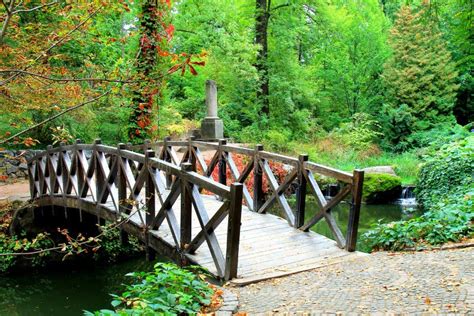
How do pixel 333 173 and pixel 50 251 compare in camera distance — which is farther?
pixel 50 251

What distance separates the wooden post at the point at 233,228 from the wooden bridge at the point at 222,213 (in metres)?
0.01

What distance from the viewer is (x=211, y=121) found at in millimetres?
12570

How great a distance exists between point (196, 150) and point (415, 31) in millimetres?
18426

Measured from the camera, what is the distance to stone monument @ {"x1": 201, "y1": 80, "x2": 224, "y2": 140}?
1259cm

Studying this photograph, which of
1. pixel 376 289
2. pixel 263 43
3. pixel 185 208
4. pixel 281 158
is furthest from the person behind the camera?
pixel 263 43

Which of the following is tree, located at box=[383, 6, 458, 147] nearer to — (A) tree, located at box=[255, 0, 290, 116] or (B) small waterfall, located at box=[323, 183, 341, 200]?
(A) tree, located at box=[255, 0, 290, 116]

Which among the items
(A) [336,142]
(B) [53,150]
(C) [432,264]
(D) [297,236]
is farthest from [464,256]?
(A) [336,142]

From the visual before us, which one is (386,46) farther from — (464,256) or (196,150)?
(464,256)

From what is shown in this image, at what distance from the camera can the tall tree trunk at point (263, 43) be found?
18703mm

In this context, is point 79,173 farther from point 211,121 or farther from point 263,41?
point 263,41

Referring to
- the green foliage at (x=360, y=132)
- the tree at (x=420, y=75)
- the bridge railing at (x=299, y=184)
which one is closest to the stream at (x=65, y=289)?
the bridge railing at (x=299, y=184)

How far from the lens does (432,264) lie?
15.3ft

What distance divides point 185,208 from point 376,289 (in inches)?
95.7

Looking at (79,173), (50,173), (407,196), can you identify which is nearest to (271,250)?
(79,173)
